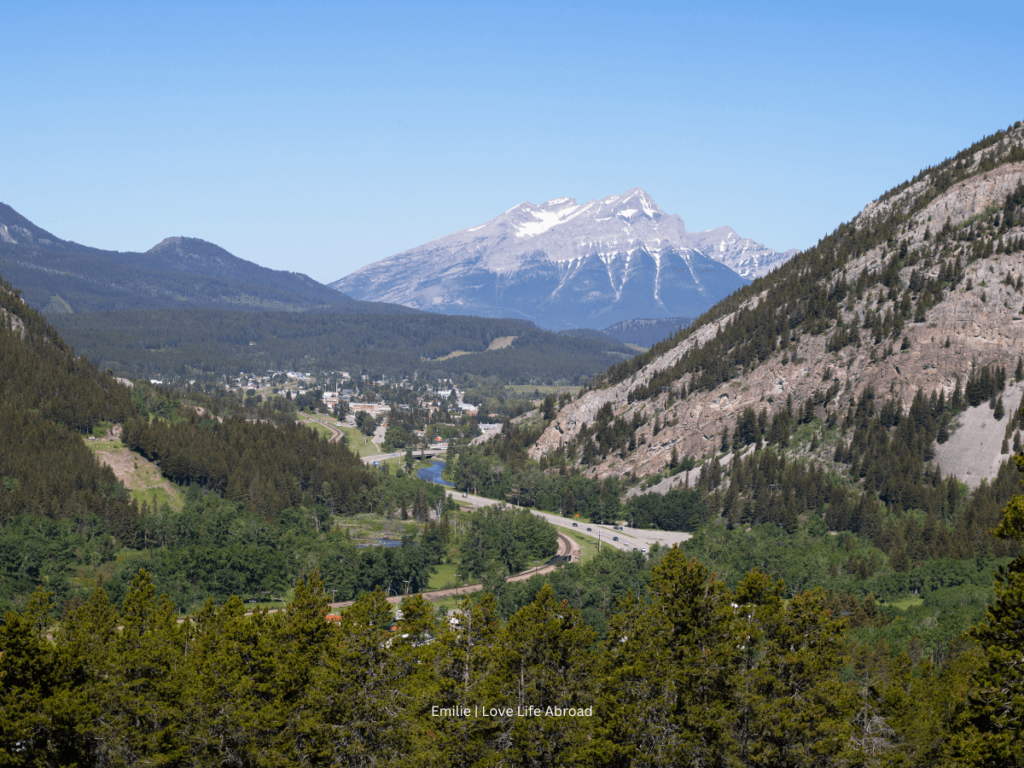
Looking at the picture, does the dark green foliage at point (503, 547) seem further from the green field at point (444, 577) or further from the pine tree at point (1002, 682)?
the pine tree at point (1002, 682)

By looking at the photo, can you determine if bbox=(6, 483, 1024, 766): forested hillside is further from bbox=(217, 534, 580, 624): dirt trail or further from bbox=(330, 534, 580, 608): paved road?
bbox=(330, 534, 580, 608): paved road

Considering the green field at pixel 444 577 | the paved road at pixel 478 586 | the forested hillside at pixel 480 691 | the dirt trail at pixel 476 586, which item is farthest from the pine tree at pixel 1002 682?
the green field at pixel 444 577

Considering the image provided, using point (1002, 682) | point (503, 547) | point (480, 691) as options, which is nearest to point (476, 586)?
point (503, 547)

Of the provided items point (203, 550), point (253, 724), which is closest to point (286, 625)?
point (253, 724)

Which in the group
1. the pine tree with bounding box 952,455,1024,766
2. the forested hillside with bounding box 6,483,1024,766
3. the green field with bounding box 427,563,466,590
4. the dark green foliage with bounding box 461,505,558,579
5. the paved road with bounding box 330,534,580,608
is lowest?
the green field with bounding box 427,563,466,590

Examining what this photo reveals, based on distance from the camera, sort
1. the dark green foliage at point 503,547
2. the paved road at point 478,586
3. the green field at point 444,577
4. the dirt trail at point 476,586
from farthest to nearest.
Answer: the dark green foliage at point 503,547 < the green field at point 444,577 < the paved road at point 478,586 < the dirt trail at point 476,586

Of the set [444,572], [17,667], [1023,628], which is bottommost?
[444,572]

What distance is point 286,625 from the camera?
64.5 m

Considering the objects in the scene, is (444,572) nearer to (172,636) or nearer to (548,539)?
(548,539)

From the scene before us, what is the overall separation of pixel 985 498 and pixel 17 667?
18397 cm

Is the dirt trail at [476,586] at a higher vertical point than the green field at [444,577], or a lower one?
higher

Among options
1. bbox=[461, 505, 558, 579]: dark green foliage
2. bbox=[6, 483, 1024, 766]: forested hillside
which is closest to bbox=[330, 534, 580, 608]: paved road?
bbox=[461, 505, 558, 579]: dark green foliage

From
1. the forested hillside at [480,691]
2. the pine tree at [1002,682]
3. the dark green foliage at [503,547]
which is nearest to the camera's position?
the pine tree at [1002,682]

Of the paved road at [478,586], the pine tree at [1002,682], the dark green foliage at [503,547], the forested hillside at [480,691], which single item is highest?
the pine tree at [1002,682]
